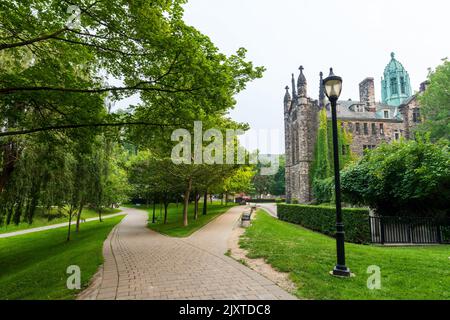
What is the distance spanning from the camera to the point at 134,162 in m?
21.5

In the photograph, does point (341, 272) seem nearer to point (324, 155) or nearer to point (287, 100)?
point (324, 155)

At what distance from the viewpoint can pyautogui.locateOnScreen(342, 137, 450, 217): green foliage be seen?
1214 centimetres

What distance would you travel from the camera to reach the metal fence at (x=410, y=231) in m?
12.4

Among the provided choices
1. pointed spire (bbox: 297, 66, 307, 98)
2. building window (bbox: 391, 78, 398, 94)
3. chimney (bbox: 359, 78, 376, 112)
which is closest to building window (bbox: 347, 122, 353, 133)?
chimney (bbox: 359, 78, 376, 112)

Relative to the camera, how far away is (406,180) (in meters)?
13.0

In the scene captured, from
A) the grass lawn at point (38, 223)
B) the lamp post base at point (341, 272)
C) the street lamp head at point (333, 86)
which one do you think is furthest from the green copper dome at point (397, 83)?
the grass lawn at point (38, 223)

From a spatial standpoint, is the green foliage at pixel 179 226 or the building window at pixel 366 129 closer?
the green foliage at pixel 179 226

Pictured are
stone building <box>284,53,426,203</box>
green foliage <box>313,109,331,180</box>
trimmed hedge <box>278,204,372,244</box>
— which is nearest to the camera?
trimmed hedge <box>278,204,372,244</box>

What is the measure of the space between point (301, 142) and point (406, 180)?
24.1 m

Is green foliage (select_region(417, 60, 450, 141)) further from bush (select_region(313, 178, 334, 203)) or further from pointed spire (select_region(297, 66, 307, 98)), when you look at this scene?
pointed spire (select_region(297, 66, 307, 98))

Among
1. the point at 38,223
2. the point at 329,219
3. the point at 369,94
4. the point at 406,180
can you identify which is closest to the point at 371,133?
the point at 369,94

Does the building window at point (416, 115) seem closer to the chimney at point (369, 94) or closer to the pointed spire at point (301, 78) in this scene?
the chimney at point (369, 94)

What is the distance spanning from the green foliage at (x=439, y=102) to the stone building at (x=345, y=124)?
6.66 metres

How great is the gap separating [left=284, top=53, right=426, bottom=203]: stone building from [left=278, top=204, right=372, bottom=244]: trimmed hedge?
1378 centimetres
